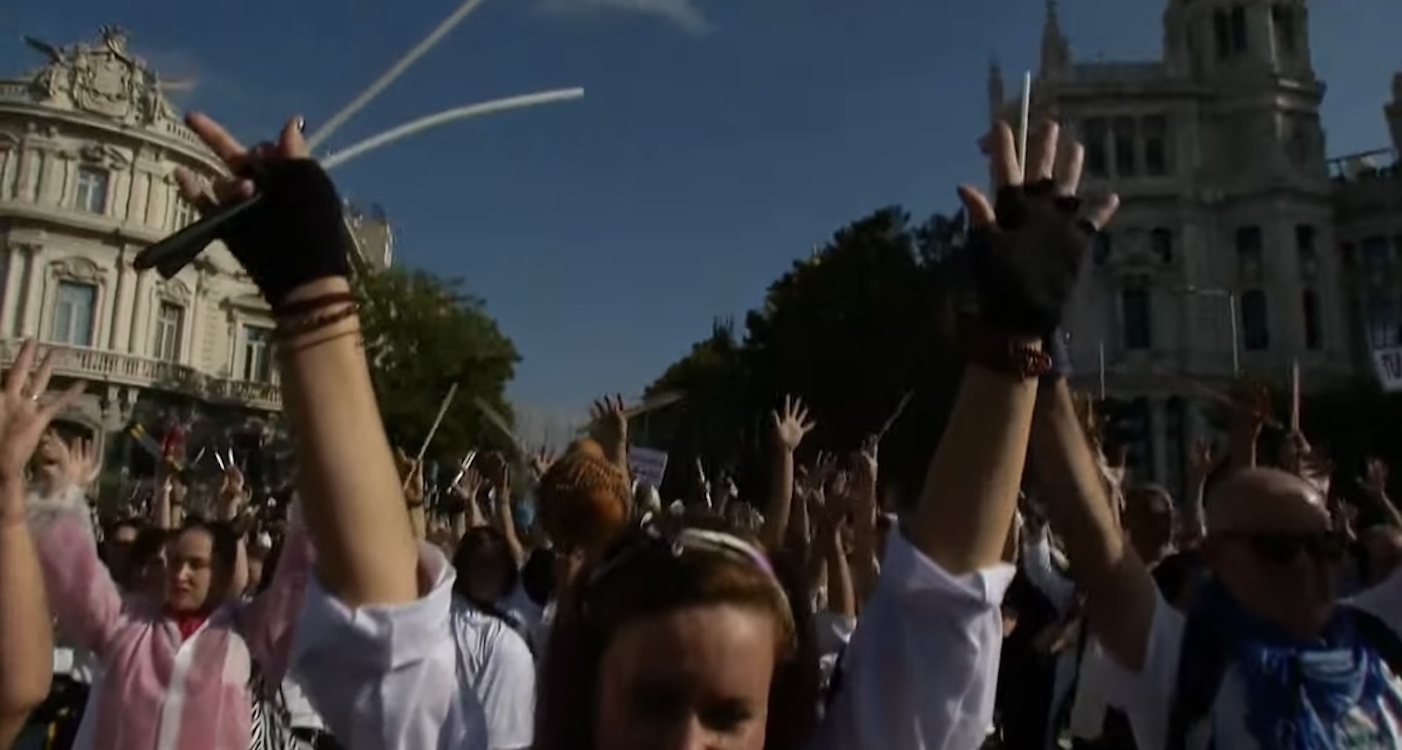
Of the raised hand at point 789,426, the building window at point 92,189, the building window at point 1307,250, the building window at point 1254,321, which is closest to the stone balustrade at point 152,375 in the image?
the building window at point 92,189

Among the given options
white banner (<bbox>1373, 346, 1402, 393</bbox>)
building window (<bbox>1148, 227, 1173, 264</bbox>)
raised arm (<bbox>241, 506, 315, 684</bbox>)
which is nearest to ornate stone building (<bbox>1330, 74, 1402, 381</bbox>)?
building window (<bbox>1148, 227, 1173, 264</bbox>)

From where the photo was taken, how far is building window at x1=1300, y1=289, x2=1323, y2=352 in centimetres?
5541

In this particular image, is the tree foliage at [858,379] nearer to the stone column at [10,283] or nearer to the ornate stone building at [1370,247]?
the ornate stone building at [1370,247]

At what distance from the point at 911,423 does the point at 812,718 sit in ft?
121

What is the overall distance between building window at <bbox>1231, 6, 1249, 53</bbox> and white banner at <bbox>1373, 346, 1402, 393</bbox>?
52406 mm

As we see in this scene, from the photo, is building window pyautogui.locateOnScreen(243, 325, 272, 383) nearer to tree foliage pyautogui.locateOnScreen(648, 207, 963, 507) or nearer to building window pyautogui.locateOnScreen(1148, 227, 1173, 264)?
tree foliage pyautogui.locateOnScreen(648, 207, 963, 507)

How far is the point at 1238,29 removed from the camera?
5994 cm

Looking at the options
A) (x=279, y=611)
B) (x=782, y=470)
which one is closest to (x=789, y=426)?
(x=782, y=470)

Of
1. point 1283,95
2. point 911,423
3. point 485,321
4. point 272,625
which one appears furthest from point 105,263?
point 1283,95

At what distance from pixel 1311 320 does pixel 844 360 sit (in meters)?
28.6

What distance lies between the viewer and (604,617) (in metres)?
1.74

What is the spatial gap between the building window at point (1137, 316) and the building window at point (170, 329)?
39712 millimetres

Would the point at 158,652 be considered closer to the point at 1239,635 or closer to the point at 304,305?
the point at 304,305

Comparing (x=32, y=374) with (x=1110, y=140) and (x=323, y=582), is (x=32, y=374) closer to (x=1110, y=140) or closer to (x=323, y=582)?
(x=323, y=582)
